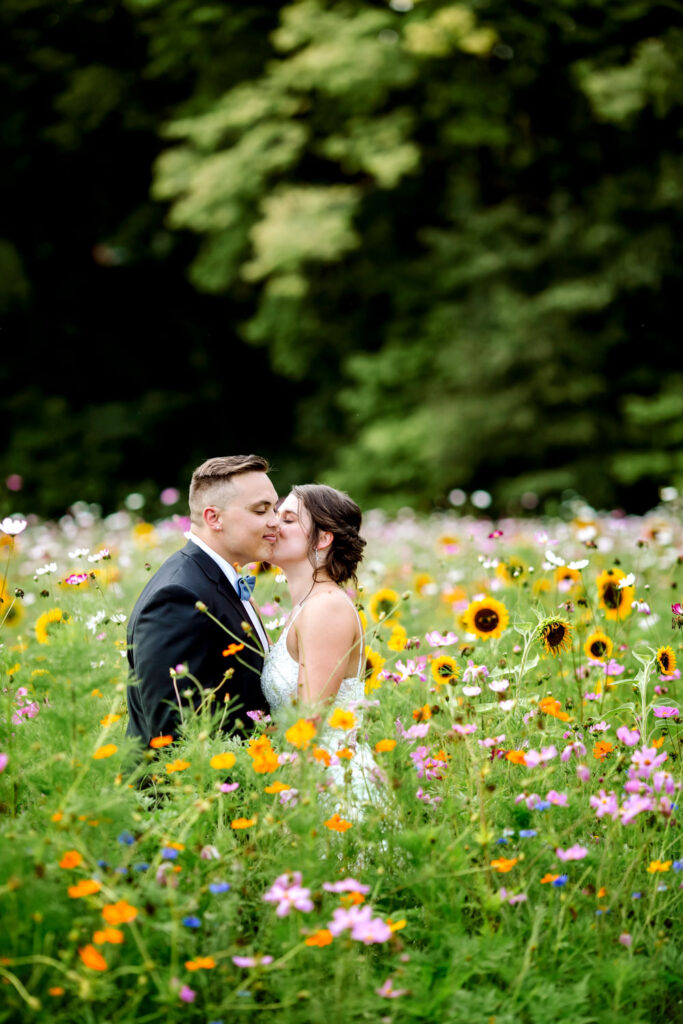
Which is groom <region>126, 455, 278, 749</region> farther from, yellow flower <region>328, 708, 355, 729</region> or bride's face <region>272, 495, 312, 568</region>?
yellow flower <region>328, 708, 355, 729</region>

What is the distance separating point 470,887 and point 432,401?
467 inches

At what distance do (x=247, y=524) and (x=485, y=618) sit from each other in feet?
2.98

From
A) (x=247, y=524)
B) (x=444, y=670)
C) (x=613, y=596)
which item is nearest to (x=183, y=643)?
(x=247, y=524)

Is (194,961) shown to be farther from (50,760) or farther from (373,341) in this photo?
(373,341)

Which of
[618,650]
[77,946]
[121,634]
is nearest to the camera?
[77,946]

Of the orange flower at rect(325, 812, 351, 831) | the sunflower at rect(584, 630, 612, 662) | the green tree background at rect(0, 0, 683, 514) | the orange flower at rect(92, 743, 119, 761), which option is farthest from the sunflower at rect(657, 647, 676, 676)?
the green tree background at rect(0, 0, 683, 514)

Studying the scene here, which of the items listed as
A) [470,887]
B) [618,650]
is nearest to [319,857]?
[470,887]

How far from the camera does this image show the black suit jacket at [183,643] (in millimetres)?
2992

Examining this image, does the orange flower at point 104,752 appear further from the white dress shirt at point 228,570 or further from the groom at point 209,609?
the white dress shirt at point 228,570

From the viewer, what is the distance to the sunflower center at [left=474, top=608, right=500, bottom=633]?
3070 millimetres

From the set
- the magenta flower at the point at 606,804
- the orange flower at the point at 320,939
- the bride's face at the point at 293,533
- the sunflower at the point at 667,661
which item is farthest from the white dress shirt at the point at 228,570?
the orange flower at the point at 320,939

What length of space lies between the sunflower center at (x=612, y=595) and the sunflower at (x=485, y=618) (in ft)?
1.91

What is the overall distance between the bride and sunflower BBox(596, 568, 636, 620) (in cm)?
90

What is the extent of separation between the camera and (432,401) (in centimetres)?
1384
